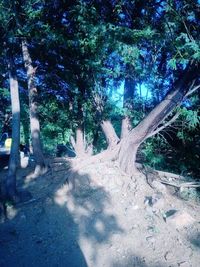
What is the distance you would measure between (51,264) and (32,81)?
6364 mm

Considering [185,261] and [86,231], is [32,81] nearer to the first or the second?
[86,231]

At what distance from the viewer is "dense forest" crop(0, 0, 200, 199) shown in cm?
616

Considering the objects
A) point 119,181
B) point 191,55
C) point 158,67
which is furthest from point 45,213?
point 158,67

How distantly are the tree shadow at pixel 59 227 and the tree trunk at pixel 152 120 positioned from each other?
1412mm

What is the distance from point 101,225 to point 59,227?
1.01m

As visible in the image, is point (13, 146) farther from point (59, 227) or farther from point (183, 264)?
point (183, 264)

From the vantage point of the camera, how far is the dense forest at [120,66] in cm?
616

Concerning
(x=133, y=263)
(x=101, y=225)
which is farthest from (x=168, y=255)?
(x=101, y=225)

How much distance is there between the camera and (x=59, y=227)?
5555 mm

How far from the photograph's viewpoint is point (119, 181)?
7133 millimetres

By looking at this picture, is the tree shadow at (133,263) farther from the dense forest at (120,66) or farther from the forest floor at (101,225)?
the dense forest at (120,66)

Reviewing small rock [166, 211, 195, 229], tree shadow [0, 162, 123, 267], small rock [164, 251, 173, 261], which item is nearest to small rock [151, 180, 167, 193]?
small rock [166, 211, 195, 229]

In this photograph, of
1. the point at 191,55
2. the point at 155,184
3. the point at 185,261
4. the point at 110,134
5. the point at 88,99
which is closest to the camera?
the point at 185,261

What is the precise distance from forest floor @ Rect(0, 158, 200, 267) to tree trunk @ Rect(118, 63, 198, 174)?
0.46m
